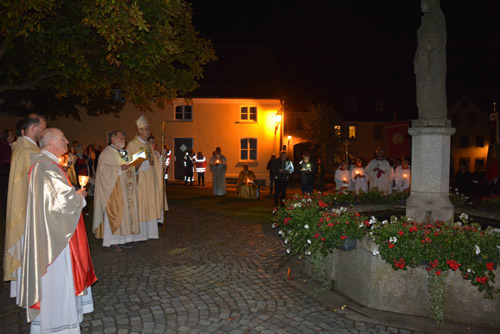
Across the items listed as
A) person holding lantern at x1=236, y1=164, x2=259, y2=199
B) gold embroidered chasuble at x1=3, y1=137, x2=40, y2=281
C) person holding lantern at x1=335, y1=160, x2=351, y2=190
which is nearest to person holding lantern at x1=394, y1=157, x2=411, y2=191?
person holding lantern at x1=335, y1=160, x2=351, y2=190

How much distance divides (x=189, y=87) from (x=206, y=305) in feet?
29.1

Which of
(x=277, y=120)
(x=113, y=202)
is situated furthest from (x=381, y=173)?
(x=277, y=120)

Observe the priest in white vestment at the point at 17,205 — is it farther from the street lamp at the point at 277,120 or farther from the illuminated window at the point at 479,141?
the illuminated window at the point at 479,141

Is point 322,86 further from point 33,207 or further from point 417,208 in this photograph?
point 33,207

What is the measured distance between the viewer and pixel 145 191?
9008 mm

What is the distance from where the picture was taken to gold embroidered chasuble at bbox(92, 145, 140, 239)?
26.8 feet

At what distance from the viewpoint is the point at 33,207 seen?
167 inches

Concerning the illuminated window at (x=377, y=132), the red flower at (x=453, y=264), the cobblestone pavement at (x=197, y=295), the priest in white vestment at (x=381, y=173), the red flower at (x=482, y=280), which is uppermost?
the illuminated window at (x=377, y=132)

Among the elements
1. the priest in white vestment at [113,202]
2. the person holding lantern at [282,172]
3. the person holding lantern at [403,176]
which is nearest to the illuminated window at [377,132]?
the person holding lantern at [403,176]

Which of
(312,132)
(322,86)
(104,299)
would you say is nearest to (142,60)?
(104,299)

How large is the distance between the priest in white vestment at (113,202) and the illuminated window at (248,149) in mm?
20226

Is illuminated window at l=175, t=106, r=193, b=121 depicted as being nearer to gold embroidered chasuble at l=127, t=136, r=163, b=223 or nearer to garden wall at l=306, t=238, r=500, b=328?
gold embroidered chasuble at l=127, t=136, r=163, b=223

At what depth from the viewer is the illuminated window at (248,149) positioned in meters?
28.5

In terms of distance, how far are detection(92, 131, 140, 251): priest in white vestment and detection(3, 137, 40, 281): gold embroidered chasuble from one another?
2.82 metres
